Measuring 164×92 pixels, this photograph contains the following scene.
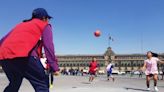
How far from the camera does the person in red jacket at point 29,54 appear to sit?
24.3ft

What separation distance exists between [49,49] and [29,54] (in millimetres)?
348

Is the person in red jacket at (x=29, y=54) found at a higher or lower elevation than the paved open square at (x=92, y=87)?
higher

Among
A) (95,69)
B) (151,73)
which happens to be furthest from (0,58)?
(95,69)

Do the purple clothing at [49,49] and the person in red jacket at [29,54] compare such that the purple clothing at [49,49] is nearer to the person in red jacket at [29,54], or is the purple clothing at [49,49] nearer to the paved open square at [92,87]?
the person in red jacket at [29,54]

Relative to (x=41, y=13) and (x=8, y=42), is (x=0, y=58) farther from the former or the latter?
(x=41, y=13)

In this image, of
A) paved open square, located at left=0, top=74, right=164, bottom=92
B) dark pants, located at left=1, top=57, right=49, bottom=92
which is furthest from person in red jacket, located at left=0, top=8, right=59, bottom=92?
paved open square, located at left=0, top=74, right=164, bottom=92

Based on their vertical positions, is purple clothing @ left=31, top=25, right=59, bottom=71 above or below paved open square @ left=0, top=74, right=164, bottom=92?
above

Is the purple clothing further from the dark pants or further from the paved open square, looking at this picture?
the paved open square

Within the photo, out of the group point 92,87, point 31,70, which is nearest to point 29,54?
point 31,70

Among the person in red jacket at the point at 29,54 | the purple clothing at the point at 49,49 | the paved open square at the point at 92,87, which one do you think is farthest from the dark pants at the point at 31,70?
the paved open square at the point at 92,87

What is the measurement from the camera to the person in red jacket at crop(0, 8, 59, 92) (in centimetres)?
742

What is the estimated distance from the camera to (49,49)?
7.45m

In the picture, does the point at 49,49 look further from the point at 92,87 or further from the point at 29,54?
the point at 92,87

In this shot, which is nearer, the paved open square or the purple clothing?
the purple clothing
